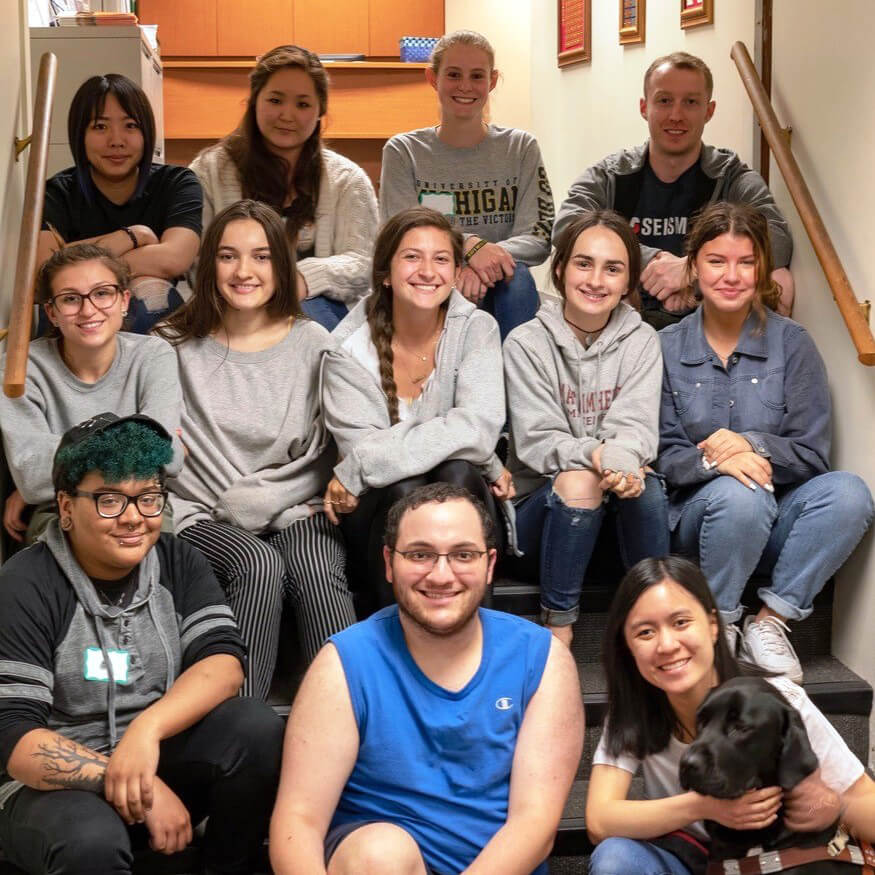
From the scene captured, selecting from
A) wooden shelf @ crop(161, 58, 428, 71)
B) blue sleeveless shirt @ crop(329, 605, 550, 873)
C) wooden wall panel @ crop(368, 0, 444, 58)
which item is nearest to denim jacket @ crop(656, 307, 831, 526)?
blue sleeveless shirt @ crop(329, 605, 550, 873)

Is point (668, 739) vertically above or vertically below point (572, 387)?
below

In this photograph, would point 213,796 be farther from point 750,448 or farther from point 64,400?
point 750,448

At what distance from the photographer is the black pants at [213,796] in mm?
2004

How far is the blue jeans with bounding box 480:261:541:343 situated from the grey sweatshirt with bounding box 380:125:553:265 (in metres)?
0.28

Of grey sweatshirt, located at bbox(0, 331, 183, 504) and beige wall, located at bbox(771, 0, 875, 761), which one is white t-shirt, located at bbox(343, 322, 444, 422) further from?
beige wall, located at bbox(771, 0, 875, 761)

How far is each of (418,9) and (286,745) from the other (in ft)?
23.8

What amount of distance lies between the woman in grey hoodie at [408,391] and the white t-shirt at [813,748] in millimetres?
749

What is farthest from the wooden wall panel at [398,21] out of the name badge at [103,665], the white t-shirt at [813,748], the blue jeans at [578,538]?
the white t-shirt at [813,748]

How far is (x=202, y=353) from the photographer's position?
2973 millimetres

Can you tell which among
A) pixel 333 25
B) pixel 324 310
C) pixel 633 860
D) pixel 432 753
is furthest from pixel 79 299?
pixel 333 25

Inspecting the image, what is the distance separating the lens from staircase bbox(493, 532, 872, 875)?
2738 millimetres

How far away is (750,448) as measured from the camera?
289cm

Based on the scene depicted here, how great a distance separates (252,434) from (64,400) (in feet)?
1.38

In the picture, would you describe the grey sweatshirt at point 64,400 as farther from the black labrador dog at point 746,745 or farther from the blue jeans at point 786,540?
the black labrador dog at point 746,745
